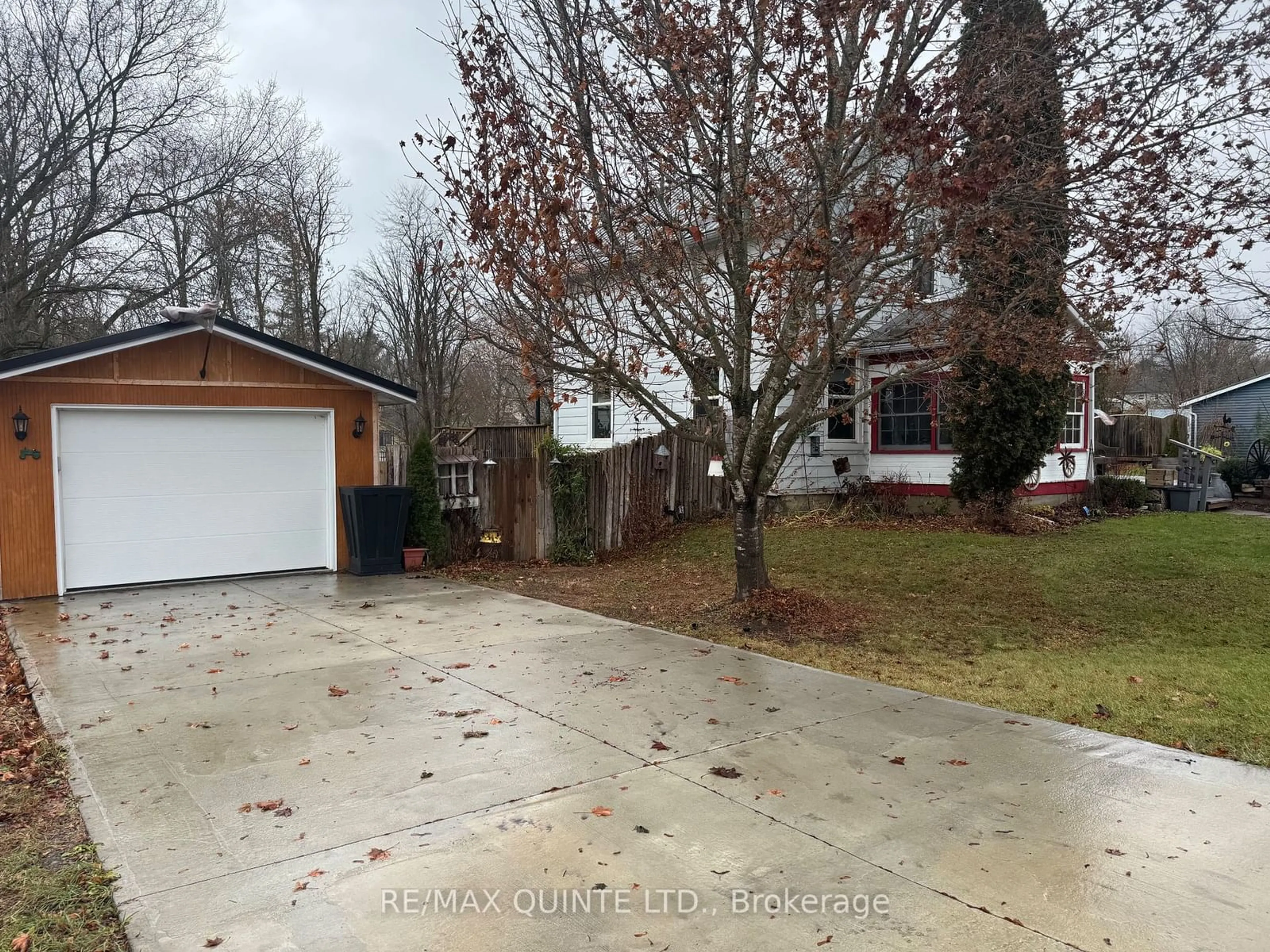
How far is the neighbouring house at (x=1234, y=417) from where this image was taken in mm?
20750

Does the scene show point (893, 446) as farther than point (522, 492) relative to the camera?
Yes

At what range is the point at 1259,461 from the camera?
19.1 m

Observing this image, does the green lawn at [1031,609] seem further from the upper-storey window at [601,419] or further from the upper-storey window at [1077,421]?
the upper-storey window at [601,419]

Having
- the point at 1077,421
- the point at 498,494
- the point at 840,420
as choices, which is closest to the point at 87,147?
the point at 498,494

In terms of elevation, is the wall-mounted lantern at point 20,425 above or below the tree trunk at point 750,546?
above

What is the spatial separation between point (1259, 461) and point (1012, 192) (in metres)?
17.4

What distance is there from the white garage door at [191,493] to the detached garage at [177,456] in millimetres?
15

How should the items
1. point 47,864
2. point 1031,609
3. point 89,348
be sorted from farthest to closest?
point 89,348
point 1031,609
point 47,864

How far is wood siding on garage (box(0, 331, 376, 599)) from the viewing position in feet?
28.9

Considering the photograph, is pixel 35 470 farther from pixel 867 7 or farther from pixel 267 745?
pixel 867 7

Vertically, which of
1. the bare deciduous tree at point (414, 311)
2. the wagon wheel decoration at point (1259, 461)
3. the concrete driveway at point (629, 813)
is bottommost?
the concrete driveway at point (629, 813)

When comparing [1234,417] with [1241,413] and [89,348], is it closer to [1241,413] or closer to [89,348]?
[1241,413]

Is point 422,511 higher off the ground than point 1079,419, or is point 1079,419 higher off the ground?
point 1079,419

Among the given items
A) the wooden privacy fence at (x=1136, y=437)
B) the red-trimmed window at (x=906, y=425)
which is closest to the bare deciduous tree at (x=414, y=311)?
the red-trimmed window at (x=906, y=425)
